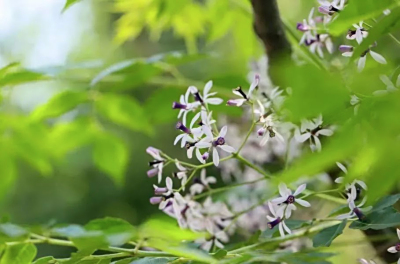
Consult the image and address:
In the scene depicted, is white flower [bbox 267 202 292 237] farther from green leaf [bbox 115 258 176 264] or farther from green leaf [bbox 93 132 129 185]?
green leaf [bbox 93 132 129 185]

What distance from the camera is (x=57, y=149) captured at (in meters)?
0.72

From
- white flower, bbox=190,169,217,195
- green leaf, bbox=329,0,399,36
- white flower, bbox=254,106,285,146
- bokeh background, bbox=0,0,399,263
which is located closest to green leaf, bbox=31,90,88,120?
bokeh background, bbox=0,0,399,263

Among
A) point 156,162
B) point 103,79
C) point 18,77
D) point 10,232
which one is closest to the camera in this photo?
point 10,232

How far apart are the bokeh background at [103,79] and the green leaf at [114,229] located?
8 centimetres

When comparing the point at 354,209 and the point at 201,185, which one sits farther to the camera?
the point at 201,185

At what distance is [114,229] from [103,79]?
341 mm

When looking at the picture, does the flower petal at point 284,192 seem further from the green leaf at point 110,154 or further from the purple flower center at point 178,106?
the green leaf at point 110,154

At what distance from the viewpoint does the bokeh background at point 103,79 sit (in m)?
0.62

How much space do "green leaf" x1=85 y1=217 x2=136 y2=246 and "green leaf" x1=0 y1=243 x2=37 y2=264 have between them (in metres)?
0.05

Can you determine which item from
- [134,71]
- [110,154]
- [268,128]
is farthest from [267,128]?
[110,154]

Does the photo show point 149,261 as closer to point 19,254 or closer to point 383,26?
point 19,254

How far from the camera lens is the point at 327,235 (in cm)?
34

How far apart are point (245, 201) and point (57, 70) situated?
27 centimetres

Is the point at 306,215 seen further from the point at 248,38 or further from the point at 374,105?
the point at 374,105
